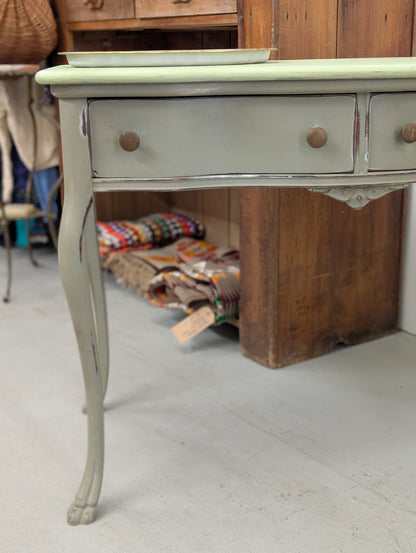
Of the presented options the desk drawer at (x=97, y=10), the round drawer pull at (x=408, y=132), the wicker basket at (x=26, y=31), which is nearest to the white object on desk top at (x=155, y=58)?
the round drawer pull at (x=408, y=132)

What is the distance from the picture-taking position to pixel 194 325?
2.12m

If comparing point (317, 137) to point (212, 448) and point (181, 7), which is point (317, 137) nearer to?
point (212, 448)

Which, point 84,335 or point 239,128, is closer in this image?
point 239,128

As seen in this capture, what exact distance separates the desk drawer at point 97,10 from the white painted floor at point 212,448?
1.00 m

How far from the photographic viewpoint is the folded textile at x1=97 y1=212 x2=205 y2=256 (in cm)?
274

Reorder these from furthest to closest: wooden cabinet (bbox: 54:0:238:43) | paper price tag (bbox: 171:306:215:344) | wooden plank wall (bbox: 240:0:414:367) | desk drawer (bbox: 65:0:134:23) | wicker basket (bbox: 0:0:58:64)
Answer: wicker basket (bbox: 0:0:58:64) → desk drawer (bbox: 65:0:134:23) → paper price tag (bbox: 171:306:215:344) → wooden cabinet (bbox: 54:0:238:43) → wooden plank wall (bbox: 240:0:414:367)

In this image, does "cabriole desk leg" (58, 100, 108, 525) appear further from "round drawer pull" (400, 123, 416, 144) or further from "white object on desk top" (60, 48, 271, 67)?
"round drawer pull" (400, 123, 416, 144)

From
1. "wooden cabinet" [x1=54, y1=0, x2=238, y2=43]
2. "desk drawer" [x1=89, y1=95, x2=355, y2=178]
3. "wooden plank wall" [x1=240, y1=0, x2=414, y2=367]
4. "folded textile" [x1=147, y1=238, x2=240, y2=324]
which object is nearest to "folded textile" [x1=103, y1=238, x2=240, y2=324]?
"folded textile" [x1=147, y1=238, x2=240, y2=324]

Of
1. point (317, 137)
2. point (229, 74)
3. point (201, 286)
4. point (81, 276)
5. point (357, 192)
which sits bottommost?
point (201, 286)

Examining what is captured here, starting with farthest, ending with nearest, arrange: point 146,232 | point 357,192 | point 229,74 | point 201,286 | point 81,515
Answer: point 146,232, point 201,286, point 81,515, point 357,192, point 229,74

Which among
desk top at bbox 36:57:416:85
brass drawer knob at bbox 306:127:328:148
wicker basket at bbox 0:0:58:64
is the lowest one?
brass drawer knob at bbox 306:127:328:148

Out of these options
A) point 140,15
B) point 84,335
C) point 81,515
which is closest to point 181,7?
point 140,15

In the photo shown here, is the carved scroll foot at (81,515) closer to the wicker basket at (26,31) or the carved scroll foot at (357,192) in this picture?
the carved scroll foot at (357,192)

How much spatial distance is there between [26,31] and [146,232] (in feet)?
2.76
